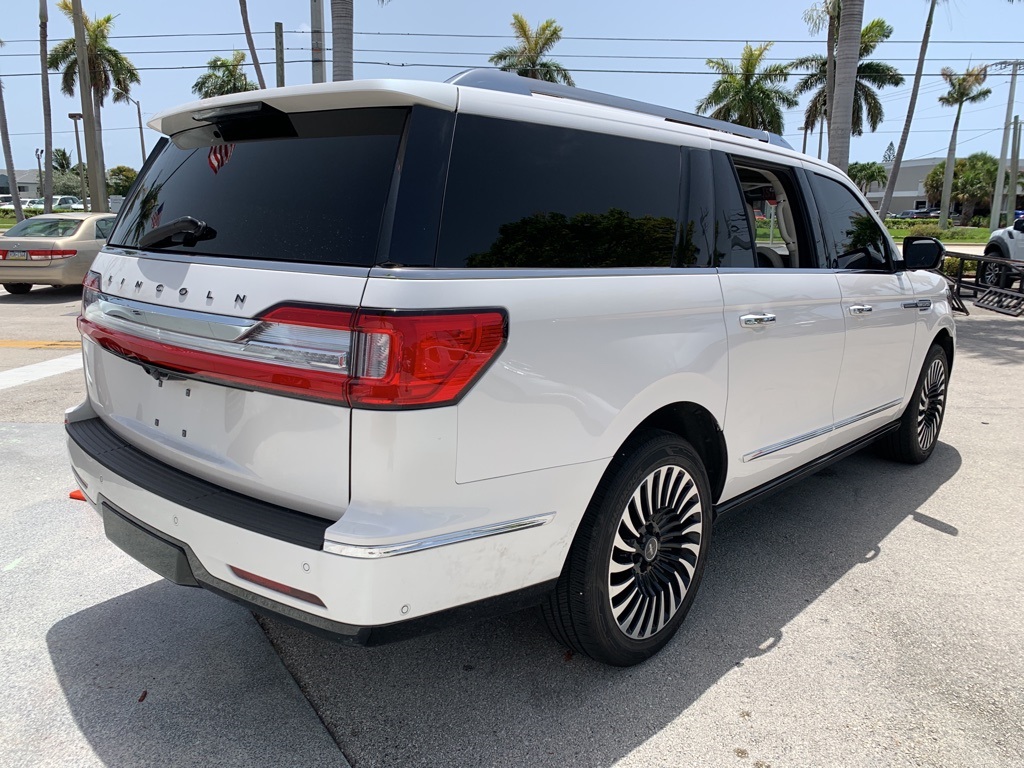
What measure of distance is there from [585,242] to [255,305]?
1.02 metres

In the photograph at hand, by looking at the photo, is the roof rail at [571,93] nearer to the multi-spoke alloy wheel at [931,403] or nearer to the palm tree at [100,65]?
the multi-spoke alloy wheel at [931,403]

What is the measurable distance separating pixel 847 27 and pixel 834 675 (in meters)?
12.0

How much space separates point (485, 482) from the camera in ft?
6.68

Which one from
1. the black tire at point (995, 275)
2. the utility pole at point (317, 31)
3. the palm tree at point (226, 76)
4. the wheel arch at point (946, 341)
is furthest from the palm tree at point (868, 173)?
the wheel arch at point (946, 341)

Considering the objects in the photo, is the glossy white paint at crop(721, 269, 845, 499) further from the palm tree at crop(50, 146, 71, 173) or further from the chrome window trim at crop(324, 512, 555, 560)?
the palm tree at crop(50, 146, 71, 173)

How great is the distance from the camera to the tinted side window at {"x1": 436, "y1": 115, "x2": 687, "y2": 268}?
210 cm

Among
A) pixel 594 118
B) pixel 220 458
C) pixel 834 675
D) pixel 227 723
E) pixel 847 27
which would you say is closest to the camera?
pixel 220 458

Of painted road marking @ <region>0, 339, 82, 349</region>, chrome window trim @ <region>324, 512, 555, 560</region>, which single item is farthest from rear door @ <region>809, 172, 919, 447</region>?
painted road marking @ <region>0, 339, 82, 349</region>

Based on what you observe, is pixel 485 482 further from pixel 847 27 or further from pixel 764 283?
pixel 847 27

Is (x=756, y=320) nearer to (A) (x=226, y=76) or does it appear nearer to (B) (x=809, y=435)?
(B) (x=809, y=435)

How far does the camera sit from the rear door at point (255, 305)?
1942 mm

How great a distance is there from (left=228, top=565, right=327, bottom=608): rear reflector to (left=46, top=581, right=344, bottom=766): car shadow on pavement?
1.97 ft

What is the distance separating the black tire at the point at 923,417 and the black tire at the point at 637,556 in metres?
2.59

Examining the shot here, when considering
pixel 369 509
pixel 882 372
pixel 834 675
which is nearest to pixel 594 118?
pixel 369 509
